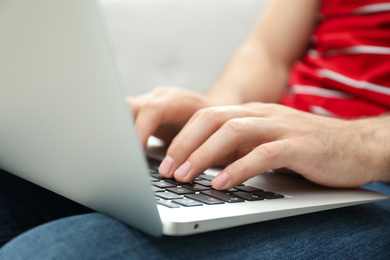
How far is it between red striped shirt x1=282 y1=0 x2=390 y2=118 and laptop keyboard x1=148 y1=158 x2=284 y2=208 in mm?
447

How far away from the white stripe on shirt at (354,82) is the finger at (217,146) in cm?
42

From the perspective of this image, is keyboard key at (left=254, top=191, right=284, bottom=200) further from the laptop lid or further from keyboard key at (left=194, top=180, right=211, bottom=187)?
the laptop lid

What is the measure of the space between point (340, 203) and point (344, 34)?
21.0 inches

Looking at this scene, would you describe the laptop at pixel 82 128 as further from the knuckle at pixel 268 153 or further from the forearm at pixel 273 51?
the forearm at pixel 273 51

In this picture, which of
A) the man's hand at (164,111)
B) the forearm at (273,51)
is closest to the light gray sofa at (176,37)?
the forearm at (273,51)

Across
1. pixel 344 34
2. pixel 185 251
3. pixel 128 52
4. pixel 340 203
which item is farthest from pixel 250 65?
pixel 185 251

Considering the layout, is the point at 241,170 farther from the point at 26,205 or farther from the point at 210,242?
the point at 26,205

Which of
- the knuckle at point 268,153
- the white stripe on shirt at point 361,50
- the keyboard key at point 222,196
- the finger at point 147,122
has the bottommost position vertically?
the keyboard key at point 222,196

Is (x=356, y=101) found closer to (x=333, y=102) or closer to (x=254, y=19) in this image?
(x=333, y=102)

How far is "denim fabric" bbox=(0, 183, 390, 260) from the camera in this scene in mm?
345

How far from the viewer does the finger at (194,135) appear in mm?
482

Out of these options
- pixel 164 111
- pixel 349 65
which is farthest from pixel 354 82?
pixel 164 111

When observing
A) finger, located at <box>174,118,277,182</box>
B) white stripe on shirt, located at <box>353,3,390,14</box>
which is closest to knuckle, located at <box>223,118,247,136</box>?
finger, located at <box>174,118,277,182</box>

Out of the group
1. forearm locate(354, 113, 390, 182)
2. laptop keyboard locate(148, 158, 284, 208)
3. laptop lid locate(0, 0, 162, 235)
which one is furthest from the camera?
forearm locate(354, 113, 390, 182)
